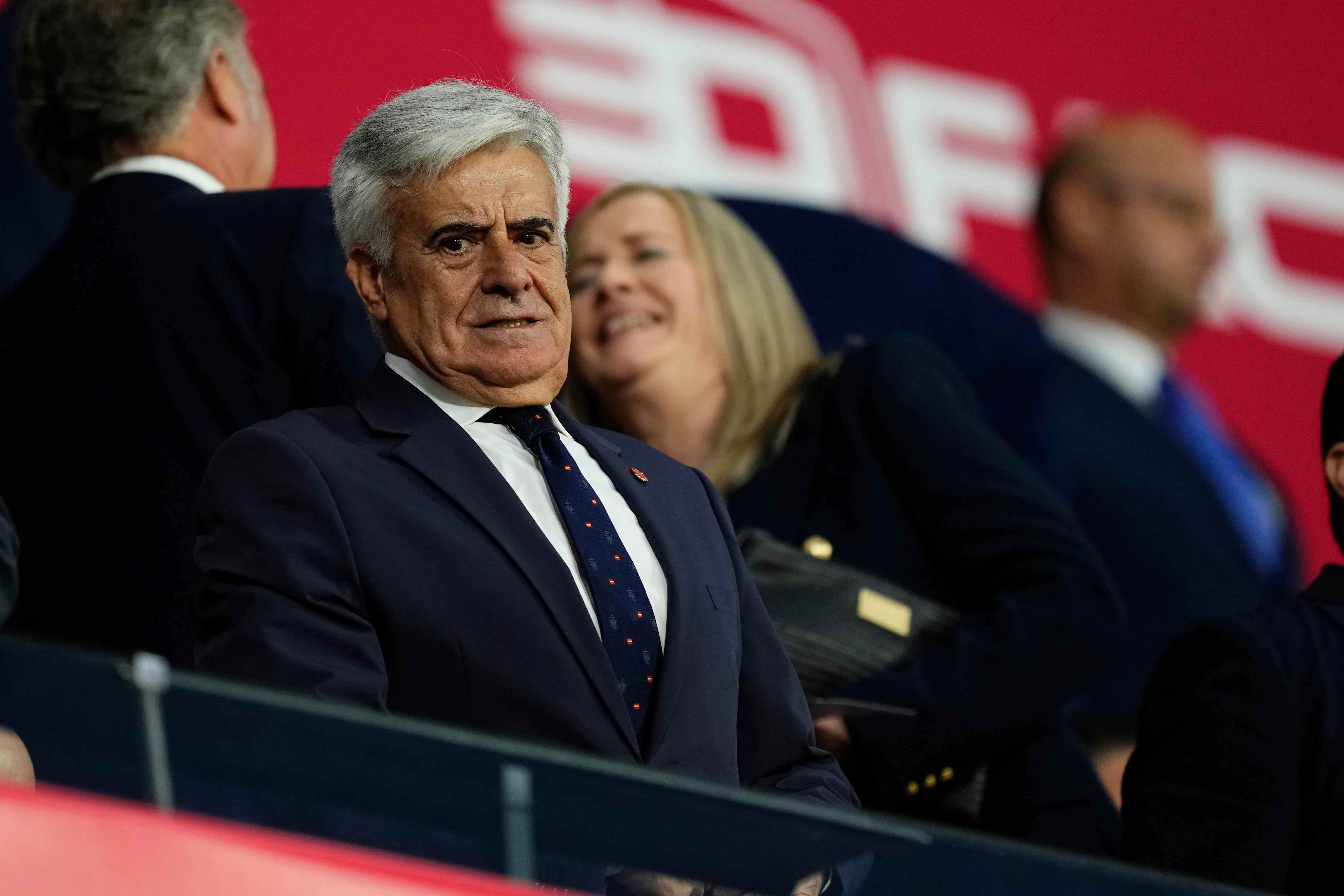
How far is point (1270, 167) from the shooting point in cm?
489

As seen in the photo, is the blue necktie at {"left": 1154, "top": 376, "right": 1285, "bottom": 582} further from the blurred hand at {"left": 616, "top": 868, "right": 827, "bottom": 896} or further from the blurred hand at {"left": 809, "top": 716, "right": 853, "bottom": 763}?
the blurred hand at {"left": 616, "top": 868, "right": 827, "bottom": 896}

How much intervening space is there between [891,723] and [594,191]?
79.5 inches

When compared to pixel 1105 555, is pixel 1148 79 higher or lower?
higher

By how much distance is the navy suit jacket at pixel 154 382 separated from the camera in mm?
2125

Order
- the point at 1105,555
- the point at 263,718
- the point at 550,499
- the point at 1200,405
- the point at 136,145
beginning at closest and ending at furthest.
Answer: the point at 263,718 < the point at 550,499 < the point at 136,145 < the point at 1105,555 < the point at 1200,405

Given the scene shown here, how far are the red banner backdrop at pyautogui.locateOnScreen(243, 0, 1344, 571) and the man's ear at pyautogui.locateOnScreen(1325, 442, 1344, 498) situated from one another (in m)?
2.23

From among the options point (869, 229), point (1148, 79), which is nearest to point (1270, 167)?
point (1148, 79)

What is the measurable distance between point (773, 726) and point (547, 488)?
295 millimetres

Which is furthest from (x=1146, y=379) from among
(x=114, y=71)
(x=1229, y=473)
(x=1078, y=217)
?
(x=114, y=71)

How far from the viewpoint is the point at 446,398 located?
5.95 ft

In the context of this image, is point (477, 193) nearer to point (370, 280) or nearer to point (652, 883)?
point (370, 280)

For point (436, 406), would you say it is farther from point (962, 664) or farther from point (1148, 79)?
point (1148, 79)

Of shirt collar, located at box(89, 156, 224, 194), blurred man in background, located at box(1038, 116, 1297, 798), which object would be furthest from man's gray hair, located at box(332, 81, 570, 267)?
blurred man in background, located at box(1038, 116, 1297, 798)

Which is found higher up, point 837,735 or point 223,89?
point 223,89
